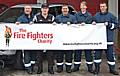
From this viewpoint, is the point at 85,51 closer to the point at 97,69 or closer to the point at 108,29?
the point at 97,69

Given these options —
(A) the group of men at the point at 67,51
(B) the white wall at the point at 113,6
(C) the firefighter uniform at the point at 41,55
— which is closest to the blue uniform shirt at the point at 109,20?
(A) the group of men at the point at 67,51

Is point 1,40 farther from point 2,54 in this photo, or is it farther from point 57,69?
point 57,69

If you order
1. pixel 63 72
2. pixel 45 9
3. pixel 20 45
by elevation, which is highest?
pixel 45 9

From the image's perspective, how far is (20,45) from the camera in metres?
11.4

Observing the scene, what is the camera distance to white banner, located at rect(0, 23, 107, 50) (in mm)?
11352

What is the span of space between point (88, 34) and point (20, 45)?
2.00 m

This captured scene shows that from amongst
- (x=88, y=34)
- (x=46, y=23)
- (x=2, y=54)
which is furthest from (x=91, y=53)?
(x=2, y=54)

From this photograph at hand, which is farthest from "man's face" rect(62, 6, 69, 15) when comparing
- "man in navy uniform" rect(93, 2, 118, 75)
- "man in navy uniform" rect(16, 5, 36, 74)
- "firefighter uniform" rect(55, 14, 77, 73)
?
"man in navy uniform" rect(16, 5, 36, 74)

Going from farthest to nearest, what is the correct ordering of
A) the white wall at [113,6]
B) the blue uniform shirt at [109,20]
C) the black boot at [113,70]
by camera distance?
the white wall at [113,6], the black boot at [113,70], the blue uniform shirt at [109,20]

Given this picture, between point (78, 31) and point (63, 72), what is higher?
point (78, 31)

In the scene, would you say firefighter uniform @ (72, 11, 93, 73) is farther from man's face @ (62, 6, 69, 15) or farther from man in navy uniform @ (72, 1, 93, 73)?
man's face @ (62, 6, 69, 15)

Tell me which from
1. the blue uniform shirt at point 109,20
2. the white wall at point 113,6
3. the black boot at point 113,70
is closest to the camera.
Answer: the blue uniform shirt at point 109,20

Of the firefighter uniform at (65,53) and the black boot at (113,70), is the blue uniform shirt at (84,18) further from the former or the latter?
the black boot at (113,70)

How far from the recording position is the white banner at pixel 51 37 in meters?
11.4
